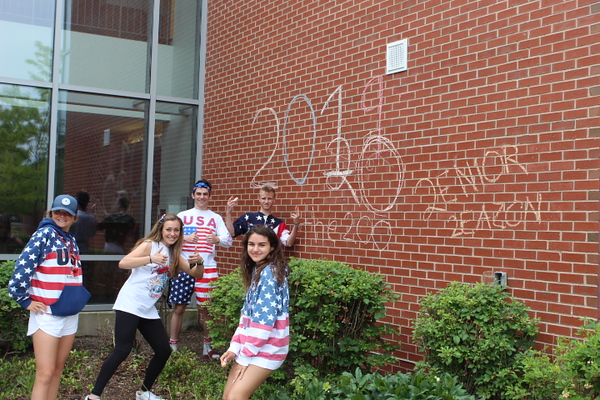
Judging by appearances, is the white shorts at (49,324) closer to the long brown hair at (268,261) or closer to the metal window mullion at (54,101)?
the long brown hair at (268,261)

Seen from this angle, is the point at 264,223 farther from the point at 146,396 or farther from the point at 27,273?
the point at 27,273

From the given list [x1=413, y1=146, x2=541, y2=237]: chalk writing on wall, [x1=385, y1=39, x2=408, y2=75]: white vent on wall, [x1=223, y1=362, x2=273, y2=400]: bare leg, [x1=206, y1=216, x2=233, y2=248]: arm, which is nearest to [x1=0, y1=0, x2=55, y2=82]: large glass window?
[x1=206, y1=216, x2=233, y2=248]: arm

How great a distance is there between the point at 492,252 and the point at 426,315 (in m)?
0.74

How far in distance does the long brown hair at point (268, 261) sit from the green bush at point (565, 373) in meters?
1.78

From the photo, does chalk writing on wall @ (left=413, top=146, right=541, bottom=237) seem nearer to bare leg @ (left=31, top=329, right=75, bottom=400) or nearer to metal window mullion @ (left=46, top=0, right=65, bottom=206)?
bare leg @ (left=31, top=329, right=75, bottom=400)

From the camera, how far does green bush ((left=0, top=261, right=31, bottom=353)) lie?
6715 mm

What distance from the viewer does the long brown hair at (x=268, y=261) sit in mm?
4504

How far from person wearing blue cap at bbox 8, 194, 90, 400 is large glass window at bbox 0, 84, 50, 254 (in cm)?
363

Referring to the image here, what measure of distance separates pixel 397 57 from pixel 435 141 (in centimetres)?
99

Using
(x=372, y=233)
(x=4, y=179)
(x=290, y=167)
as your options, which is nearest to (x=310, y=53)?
(x=290, y=167)

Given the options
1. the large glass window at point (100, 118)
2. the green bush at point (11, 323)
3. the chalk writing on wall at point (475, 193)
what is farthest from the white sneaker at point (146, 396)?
the large glass window at point (100, 118)

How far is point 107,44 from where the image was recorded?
8992 mm

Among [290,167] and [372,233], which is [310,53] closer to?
[290,167]

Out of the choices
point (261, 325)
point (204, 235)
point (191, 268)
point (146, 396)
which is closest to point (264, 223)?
point (204, 235)
